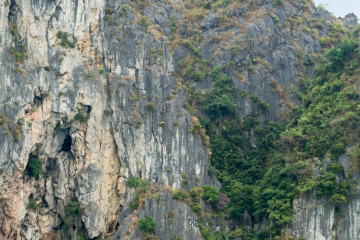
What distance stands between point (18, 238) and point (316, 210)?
703 inches

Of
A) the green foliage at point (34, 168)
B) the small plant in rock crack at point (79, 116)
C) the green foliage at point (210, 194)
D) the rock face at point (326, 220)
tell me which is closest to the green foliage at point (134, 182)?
the green foliage at point (210, 194)

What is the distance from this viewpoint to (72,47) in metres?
40.4

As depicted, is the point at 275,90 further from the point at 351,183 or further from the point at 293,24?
the point at 351,183

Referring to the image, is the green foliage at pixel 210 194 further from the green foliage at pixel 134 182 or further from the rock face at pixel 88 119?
the green foliage at pixel 134 182

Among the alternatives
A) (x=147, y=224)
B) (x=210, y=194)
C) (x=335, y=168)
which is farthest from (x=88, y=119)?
(x=335, y=168)

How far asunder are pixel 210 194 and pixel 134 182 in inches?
195

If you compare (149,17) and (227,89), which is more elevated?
(149,17)

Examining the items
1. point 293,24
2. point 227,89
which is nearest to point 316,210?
point 227,89

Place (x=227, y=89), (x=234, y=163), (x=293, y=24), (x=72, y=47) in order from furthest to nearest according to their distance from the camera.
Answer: (x=293, y=24) < (x=227, y=89) < (x=234, y=163) < (x=72, y=47)

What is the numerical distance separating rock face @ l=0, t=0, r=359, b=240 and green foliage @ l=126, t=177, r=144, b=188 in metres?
0.51

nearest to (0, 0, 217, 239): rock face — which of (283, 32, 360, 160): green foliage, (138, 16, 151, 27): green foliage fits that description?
(138, 16, 151, 27): green foliage

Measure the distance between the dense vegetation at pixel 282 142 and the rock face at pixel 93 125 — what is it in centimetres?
140

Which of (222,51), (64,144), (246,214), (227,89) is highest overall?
(222,51)

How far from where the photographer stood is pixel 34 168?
3778 centimetres
